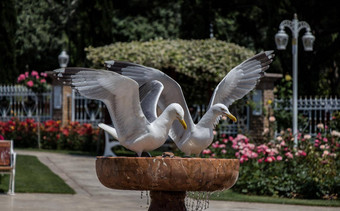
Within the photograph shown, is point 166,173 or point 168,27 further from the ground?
point 168,27

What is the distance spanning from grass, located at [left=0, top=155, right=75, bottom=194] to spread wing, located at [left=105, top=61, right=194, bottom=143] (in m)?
4.27

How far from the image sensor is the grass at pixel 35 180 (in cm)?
1097

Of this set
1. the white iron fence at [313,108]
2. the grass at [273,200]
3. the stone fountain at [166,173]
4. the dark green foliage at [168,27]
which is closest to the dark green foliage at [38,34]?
the dark green foliage at [168,27]

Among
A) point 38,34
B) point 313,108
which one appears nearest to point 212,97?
point 313,108

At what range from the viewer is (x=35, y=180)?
11867 mm

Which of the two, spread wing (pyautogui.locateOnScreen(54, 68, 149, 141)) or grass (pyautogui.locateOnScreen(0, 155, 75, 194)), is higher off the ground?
spread wing (pyautogui.locateOnScreen(54, 68, 149, 141))

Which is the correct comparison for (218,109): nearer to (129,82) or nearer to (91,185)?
(129,82)

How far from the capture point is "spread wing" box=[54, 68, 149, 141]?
608cm

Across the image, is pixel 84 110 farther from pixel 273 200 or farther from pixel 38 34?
pixel 38 34

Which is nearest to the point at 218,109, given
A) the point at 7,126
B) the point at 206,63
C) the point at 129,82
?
the point at 129,82

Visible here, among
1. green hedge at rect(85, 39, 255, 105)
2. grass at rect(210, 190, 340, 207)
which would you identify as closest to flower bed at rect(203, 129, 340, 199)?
grass at rect(210, 190, 340, 207)

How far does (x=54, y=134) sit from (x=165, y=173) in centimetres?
1232

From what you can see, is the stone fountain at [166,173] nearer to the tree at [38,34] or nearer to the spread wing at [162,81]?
the spread wing at [162,81]

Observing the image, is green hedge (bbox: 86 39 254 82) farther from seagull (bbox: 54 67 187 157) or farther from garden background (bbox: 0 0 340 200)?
seagull (bbox: 54 67 187 157)
